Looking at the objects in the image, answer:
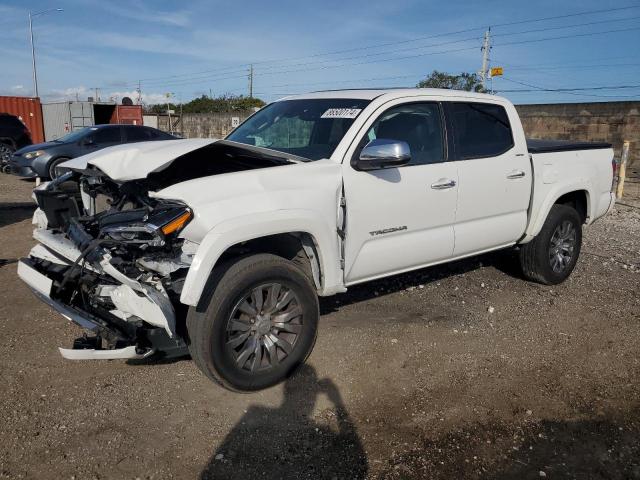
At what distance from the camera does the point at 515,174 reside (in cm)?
494

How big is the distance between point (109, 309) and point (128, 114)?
22.8 metres

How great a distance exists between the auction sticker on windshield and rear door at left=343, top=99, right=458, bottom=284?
152 mm

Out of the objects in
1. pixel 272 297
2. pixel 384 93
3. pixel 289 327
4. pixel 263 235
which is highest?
pixel 384 93

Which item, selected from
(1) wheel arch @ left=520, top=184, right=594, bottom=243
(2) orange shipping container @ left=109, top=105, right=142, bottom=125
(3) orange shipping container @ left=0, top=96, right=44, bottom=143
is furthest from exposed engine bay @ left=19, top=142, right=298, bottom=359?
(3) orange shipping container @ left=0, top=96, right=44, bottom=143

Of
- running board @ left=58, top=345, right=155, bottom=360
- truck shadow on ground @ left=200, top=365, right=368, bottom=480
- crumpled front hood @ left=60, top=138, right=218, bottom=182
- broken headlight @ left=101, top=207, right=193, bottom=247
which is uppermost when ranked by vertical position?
crumpled front hood @ left=60, top=138, right=218, bottom=182

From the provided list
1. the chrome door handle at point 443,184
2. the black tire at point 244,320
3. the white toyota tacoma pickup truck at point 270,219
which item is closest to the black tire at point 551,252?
the white toyota tacoma pickup truck at point 270,219

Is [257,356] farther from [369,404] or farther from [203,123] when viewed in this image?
[203,123]

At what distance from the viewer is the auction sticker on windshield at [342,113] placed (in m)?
4.09

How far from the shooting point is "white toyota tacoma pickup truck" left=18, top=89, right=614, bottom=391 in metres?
3.16

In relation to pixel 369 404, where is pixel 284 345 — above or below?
above

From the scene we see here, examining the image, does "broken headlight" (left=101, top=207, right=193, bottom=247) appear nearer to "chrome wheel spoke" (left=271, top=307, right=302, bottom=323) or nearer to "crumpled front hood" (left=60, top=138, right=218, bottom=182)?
"crumpled front hood" (left=60, top=138, right=218, bottom=182)

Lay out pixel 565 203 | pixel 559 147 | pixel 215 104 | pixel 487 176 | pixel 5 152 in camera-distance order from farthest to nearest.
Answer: pixel 215 104 < pixel 5 152 < pixel 565 203 < pixel 559 147 < pixel 487 176

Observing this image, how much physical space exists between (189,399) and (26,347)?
150 cm

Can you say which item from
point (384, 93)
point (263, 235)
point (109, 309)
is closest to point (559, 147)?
point (384, 93)
